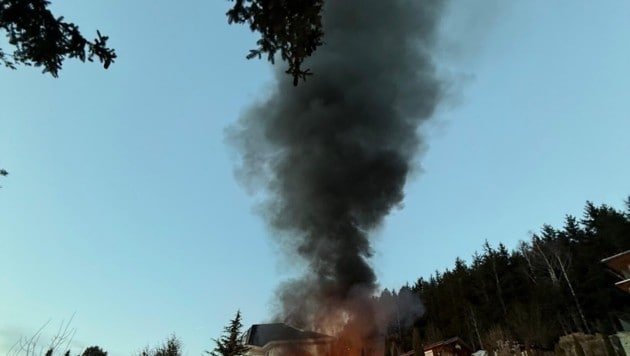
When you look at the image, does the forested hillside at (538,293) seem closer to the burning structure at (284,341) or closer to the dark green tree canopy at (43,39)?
the burning structure at (284,341)

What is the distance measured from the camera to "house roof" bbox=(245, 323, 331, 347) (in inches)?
1310

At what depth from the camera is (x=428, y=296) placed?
49406mm

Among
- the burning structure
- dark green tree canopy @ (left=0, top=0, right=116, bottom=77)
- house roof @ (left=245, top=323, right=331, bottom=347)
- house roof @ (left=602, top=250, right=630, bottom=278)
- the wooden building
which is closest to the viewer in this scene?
dark green tree canopy @ (left=0, top=0, right=116, bottom=77)

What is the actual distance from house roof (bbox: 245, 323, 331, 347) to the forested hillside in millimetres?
9860

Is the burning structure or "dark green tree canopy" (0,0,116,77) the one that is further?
the burning structure

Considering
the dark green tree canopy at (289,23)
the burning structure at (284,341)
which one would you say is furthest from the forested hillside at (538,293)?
the dark green tree canopy at (289,23)

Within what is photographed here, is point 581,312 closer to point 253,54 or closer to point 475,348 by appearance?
point 475,348

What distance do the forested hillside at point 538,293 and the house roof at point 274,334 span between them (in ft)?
32.4

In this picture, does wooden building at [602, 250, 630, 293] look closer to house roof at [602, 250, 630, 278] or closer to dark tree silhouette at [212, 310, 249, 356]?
house roof at [602, 250, 630, 278]

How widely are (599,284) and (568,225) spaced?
617 inches

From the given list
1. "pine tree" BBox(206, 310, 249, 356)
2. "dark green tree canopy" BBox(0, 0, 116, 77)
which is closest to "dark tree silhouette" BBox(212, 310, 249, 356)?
"pine tree" BBox(206, 310, 249, 356)

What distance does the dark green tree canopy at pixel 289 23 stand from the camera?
259 inches

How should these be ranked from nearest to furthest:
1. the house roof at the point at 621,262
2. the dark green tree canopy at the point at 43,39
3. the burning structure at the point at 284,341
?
1. the dark green tree canopy at the point at 43,39
2. the house roof at the point at 621,262
3. the burning structure at the point at 284,341

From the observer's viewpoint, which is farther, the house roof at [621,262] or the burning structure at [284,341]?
the burning structure at [284,341]
